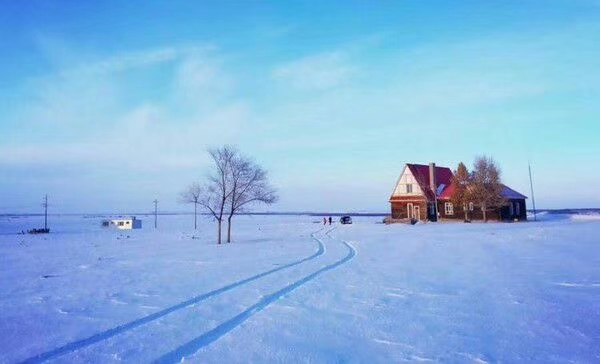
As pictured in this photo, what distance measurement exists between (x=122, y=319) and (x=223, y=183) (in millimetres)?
24719

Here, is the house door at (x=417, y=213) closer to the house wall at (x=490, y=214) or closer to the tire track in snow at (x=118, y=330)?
the house wall at (x=490, y=214)

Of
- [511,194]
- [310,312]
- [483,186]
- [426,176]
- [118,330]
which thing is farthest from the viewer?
[426,176]

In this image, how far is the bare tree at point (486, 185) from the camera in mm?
51938

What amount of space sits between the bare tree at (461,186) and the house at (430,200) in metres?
1.42

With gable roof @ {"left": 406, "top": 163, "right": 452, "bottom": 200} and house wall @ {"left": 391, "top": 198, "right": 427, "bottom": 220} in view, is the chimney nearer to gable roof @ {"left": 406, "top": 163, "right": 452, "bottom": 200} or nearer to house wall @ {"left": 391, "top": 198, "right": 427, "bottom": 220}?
gable roof @ {"left": 406, "top": 163, "right": 452, "bottom": 200}

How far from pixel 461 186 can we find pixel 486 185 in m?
3.11

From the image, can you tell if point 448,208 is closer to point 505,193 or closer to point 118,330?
point 505,193

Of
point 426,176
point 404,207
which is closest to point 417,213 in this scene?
point 404,207

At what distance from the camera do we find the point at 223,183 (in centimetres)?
3356

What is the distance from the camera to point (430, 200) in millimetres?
57719

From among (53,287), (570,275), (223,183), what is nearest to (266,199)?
(223,183)

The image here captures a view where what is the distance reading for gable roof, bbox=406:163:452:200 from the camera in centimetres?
5838

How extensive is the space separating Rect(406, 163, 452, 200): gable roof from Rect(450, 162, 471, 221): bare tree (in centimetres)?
371

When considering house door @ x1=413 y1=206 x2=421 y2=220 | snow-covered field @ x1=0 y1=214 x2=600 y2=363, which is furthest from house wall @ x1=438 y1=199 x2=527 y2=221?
snow-covered field @ x1=0 y1=214 x2=600 y2=363
